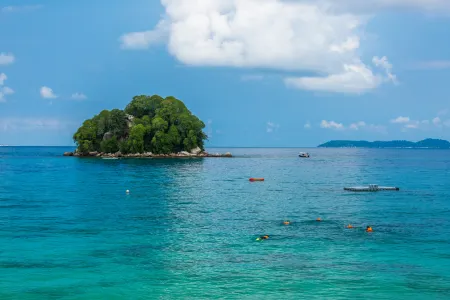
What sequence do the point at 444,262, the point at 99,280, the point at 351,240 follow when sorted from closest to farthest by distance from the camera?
the point at 99,280
the point at 444,262
the point at 351,240

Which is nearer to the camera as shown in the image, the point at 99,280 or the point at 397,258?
the point at 99,280

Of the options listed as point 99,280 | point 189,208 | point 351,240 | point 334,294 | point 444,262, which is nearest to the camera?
point 334,294

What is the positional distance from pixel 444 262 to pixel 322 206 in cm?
2884

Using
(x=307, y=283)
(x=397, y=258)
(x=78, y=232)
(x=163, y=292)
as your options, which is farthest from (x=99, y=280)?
(x=397, y=258)

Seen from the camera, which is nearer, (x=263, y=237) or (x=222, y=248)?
(x=222, y=248)

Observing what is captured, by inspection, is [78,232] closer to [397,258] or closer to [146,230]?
[146,230]

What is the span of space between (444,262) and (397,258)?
3238 millimetres

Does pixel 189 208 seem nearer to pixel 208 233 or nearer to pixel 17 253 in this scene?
pixel 208 233

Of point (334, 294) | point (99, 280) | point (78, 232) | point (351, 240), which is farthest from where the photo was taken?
point (78, 232)

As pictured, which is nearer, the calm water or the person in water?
the calm water

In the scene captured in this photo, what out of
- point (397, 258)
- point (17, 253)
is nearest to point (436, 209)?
point (397, 258)

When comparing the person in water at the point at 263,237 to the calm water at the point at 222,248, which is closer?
the calm water at the point at 222,248

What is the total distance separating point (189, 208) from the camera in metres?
62.2

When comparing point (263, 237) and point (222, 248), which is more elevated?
point (263, 237)
